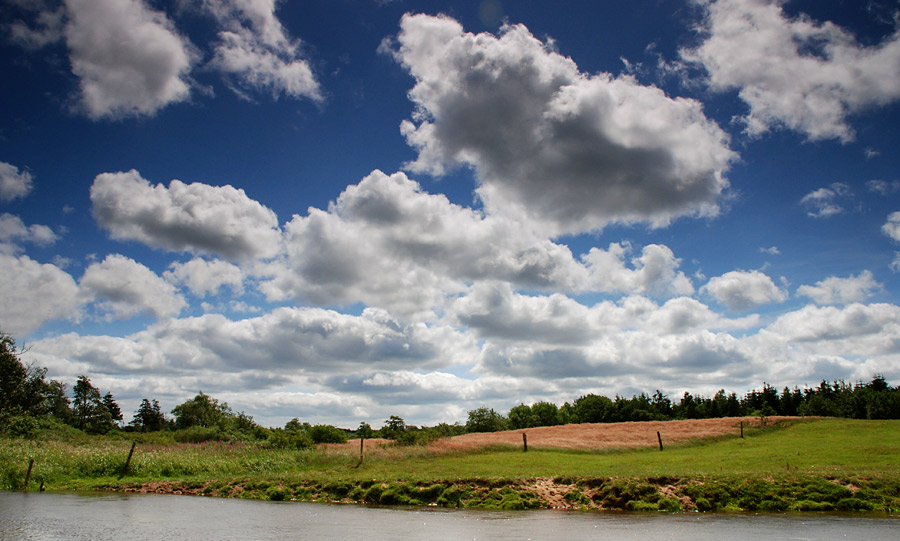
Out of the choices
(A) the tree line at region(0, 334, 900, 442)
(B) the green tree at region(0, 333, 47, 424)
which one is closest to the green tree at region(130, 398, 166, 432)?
(A) the tree line at region(0, 334, 900, 442)

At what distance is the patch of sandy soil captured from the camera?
2020 inches

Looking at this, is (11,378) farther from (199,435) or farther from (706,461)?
(706,461)

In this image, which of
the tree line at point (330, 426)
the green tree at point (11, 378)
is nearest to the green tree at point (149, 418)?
the tree line at point (330, 426)

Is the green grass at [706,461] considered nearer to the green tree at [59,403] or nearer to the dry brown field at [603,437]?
the dry brown field at [603,437]

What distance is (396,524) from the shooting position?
1730 centimetres

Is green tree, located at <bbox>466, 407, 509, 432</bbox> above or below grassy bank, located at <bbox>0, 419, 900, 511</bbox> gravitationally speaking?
below

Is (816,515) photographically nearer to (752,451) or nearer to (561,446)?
(752,451)

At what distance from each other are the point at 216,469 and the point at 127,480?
5.82 meters

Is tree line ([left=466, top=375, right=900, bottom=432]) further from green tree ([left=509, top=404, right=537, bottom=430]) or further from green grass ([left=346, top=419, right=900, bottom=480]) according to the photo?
green grass ([left=346, top=419, right=900, bottom=480])

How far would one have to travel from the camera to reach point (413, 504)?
24.5 metres

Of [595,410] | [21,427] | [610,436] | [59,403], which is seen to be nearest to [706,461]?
[610,436]

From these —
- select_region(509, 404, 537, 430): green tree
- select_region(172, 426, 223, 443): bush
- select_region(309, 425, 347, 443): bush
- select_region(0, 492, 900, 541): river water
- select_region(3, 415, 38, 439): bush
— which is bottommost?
select_region(509, 404, 537, 430): green tree

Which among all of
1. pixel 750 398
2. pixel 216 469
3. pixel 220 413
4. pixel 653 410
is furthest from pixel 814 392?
pixel 216 469

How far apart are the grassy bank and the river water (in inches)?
90.0
